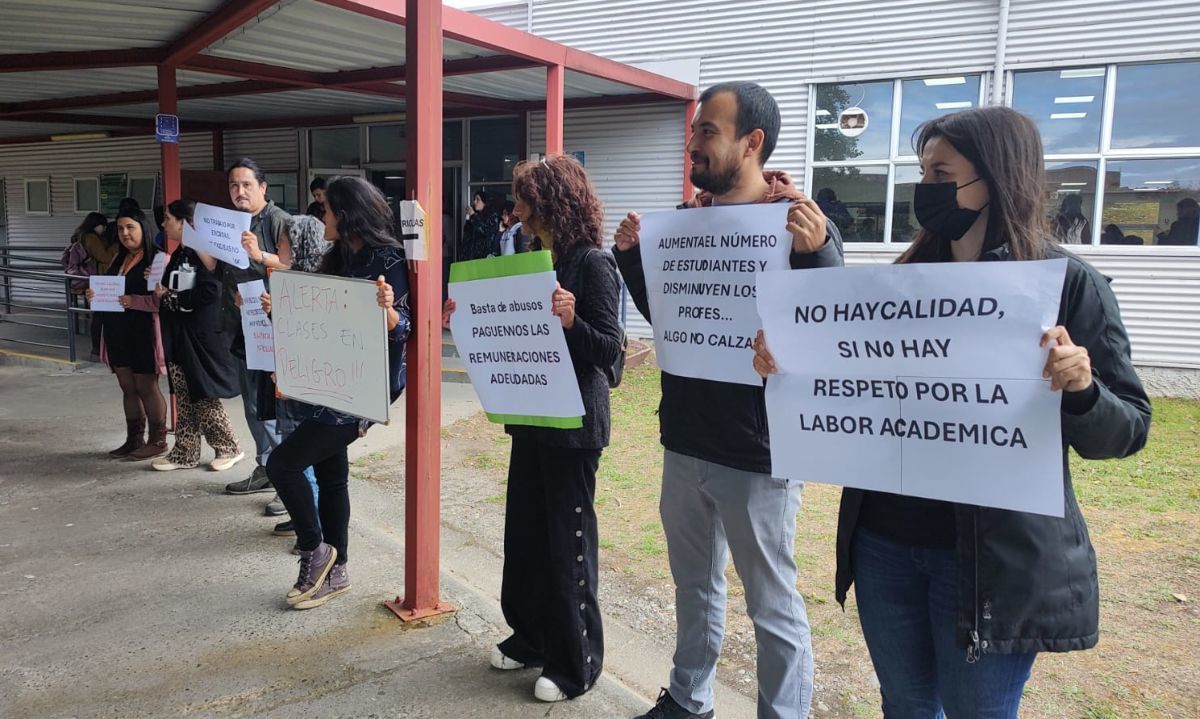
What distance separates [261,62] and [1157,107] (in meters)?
9.87

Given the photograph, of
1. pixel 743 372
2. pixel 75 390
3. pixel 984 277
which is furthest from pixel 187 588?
pixel 75 390

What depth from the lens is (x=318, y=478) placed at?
368 centimetres

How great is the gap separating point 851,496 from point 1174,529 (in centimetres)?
428

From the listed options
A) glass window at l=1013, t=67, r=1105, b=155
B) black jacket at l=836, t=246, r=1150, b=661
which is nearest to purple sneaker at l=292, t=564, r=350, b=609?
black jacket at l=836, t=246, r=1150, b=661

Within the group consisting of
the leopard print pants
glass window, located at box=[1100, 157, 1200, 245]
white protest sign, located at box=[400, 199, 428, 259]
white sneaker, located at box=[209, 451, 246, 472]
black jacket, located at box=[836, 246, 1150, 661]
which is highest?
glass window, located at box=[1100, 157, 1200, 245]

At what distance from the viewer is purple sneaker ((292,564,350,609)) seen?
3602 millimetres

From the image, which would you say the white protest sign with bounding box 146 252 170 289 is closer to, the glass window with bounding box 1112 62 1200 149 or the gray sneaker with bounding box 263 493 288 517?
the gray sneaker with bounding box 263 493 288 517

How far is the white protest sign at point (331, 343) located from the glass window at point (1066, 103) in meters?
8.78

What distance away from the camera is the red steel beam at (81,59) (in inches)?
287

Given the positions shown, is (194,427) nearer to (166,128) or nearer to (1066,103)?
(166,128)

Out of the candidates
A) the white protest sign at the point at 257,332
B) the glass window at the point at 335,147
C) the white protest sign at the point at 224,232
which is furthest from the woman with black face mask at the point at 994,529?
the glass window at the point at 335,147

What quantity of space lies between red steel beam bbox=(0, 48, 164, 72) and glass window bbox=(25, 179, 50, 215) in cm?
1123

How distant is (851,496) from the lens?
1.94m

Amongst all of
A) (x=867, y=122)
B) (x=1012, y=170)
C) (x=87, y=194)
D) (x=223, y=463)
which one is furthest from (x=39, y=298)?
(x=1012, y=170)
